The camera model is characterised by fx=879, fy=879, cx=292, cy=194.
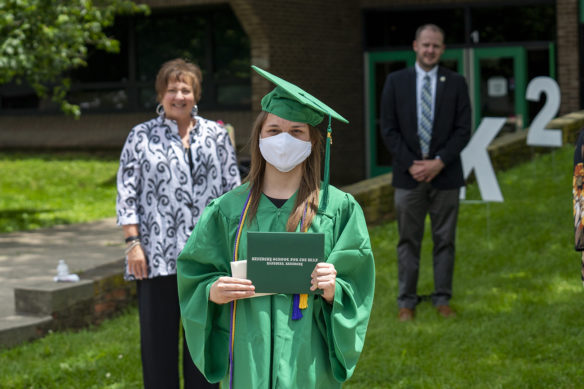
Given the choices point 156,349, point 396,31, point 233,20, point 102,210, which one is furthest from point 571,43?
point 156,349

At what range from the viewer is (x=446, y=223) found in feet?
21.5

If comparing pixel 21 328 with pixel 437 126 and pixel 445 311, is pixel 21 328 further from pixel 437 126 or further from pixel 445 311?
pixel 437 126

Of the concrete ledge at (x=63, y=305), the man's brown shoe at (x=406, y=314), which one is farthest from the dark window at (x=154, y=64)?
the man's brown shoe at (x=406, y=314)

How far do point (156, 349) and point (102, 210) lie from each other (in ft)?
29.2

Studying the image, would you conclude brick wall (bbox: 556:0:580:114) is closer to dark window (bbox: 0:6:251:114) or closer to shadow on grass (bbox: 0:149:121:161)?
dark window (bbox: 0:6:251:114)

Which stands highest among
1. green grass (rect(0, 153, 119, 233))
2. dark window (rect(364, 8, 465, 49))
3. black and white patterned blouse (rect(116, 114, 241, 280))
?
dark window (rect(364, 8, 465, 49))

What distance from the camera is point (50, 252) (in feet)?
32.0

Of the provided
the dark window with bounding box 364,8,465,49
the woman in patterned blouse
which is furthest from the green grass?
the woman in patterned blouse

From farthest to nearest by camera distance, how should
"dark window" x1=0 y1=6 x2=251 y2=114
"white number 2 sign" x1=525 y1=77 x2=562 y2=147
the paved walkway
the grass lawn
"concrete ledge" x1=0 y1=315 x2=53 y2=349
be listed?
"dark window" x1=0 y1=6 x2=251 y2=114
"white number 2 sign" x1=525 y1=77 x2=562 y2=147
the paved walkway
"concrete ledge" x1=0 y1=315 x2=53 y2=349
the grass lawn

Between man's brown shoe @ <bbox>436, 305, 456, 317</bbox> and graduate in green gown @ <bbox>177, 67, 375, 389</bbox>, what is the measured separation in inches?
141

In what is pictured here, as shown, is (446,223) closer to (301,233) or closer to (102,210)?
(301,233)

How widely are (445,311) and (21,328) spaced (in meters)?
3.15

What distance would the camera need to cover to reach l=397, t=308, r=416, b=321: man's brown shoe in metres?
6.58

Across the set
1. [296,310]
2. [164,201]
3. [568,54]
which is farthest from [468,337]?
[568,54]
